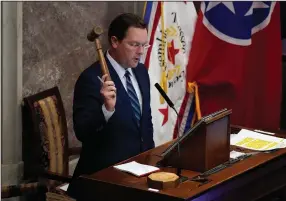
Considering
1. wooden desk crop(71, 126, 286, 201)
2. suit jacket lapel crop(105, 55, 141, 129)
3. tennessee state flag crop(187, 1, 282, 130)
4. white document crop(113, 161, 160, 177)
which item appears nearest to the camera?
wooden desk crop(71, 126, 286, 201)

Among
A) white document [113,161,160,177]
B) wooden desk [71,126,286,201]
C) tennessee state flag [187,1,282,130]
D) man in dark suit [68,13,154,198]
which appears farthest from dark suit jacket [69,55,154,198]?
tennessee state flag [187,1,282,130]

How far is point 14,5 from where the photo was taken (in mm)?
3887

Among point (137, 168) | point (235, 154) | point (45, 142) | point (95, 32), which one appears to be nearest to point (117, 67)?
point (95, 32)

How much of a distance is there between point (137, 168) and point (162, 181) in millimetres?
314

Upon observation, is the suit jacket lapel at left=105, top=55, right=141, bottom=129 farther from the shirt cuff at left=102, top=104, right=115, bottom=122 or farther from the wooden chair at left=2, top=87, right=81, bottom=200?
the wooden chair at left=2, top=87, right=81, bottom=200

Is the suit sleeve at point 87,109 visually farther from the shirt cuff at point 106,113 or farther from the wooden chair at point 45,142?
the wooden chair at point 45,142

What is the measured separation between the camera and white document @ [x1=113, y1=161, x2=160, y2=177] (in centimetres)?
290

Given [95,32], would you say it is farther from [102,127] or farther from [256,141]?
[256,141]

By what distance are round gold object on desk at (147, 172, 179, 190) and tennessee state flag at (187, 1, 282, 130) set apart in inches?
88.7

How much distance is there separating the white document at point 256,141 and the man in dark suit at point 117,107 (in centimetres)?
54

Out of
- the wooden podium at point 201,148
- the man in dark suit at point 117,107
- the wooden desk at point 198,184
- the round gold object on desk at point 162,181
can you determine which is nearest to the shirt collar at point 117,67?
the man in dark suit at point 117,107

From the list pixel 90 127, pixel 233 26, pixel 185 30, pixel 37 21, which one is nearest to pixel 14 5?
pixel 37 21

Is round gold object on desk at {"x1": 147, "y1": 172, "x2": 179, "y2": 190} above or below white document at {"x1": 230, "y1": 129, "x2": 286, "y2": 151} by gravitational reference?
below

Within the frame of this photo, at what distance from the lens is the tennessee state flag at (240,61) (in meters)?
4.92
